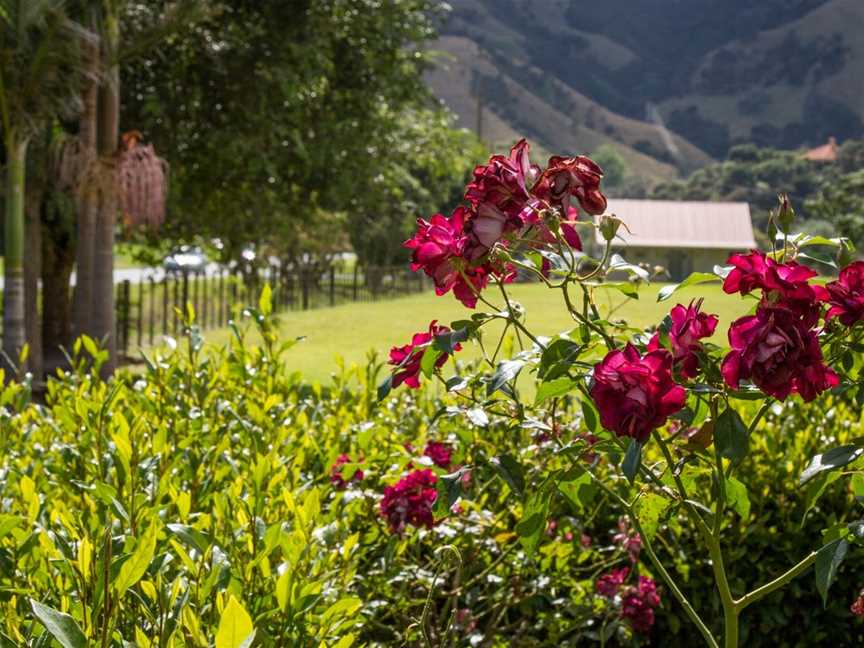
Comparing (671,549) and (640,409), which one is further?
(671,549)

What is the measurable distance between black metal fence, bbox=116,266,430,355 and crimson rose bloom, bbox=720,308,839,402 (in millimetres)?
9459

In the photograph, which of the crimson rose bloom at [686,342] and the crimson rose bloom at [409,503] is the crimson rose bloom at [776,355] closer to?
the crimson rose bloom at [686,342]

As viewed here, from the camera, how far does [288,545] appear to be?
1580mm

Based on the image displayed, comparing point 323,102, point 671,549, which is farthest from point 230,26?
point 671,549

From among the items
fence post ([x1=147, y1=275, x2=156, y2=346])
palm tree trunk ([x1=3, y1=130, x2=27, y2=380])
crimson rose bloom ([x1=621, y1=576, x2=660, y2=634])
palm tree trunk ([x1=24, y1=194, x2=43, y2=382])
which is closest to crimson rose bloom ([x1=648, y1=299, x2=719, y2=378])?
crimson rose bloom ([x1=621, y1=576, x2=660, y2=634])

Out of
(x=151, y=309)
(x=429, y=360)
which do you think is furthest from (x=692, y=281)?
(x=151, y=309)

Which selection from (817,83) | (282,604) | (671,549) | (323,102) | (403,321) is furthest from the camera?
(817,83)

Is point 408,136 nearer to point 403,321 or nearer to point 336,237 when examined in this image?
point 403,321

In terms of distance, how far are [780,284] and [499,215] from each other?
0.49 meters

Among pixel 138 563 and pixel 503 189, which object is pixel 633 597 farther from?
pixel 138 563

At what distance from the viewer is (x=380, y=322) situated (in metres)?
20.9

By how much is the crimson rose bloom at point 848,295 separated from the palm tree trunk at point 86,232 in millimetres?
9021

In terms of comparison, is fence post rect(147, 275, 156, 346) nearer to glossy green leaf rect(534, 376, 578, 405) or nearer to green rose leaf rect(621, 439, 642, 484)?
glossy green leaf rect(534, 376, 578, 405)

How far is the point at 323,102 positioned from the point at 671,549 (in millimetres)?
10890
